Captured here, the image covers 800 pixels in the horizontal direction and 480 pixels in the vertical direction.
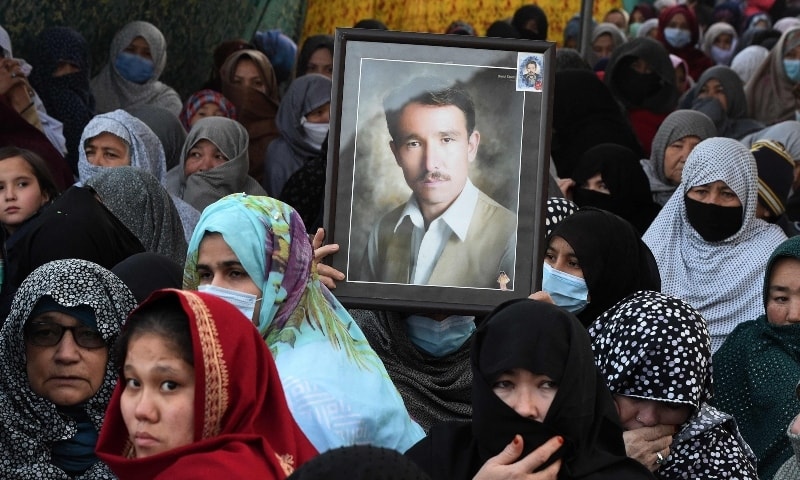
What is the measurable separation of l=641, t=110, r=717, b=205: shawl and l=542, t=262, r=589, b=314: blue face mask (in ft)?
10.4

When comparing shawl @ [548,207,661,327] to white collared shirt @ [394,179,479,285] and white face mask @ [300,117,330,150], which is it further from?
white face mask @ [300,117,330,150]

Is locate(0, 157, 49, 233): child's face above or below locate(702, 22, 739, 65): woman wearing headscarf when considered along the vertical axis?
below

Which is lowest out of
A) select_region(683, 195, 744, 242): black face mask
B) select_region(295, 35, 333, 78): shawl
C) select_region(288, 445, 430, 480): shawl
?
select_region(683, 195, 744, 242): black face mask

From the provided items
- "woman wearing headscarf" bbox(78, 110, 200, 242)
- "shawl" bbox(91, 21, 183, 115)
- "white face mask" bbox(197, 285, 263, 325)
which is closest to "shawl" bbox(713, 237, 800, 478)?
"white face mask" bbox(197, 285, 263, 325)

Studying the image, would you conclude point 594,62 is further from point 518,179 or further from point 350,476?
point 350,476

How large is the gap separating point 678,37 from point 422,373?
8.55m

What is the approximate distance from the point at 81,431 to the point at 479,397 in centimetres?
109

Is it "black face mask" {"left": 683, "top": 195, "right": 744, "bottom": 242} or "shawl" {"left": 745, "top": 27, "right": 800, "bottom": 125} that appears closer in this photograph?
"black face mask" {"left": 683, "top": 195, "right": 744, "bottom": 242}

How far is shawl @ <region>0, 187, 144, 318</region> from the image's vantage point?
17.7 feet

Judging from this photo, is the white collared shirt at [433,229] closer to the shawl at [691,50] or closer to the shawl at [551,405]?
the shawl at [551,405]

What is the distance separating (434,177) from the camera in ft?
14.3

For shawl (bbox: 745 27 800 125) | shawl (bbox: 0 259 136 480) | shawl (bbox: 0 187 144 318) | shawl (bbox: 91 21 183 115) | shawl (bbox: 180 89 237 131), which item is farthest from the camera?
shawl (bbox: 745 27 800 125)

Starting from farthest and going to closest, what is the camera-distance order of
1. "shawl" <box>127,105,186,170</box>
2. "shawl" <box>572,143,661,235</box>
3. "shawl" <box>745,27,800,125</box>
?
"shawl" <box>745,27,800,125</box>
"shawl" <box>127,105,186,170</box>
"shawl" <box>572,143,661,235</box>

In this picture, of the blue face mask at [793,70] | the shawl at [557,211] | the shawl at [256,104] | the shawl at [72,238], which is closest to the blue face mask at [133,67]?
the shawl at [256,104]
